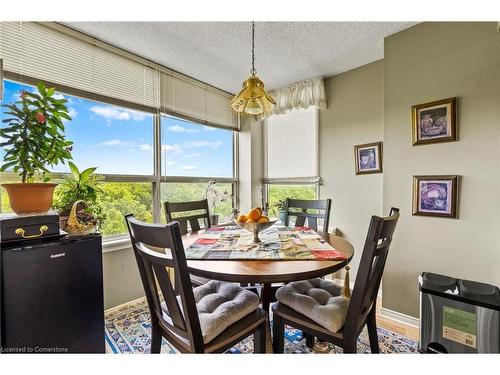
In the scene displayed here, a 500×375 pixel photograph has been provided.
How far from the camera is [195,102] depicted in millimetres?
2863

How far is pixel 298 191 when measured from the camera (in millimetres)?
3143

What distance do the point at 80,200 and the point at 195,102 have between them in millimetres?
1789

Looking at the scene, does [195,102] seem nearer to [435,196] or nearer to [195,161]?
[195,161]

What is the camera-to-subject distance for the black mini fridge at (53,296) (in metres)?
1.13

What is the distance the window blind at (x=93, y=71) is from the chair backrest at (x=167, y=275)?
158 centimetres

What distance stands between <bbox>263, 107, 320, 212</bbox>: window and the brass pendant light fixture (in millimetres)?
1418

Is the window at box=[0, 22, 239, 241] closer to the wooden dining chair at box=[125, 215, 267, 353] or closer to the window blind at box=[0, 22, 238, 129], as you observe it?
the window blind at box=[0, 22, 238, 129]

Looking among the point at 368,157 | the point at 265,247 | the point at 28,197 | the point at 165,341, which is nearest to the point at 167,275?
the point at 265,247

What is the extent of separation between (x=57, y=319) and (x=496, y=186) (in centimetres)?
282

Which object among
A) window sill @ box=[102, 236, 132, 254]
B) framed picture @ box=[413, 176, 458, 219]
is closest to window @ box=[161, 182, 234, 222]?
window sill @ box=[102, 236, 132, 254]

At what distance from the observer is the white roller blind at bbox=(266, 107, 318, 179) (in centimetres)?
300

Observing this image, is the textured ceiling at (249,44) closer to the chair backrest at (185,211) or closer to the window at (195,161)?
the window at (195,161)

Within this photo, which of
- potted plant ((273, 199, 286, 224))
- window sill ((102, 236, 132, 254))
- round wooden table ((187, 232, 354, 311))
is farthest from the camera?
potted plant ((273, 199, 286, 224))
